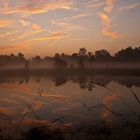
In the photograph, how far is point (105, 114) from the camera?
14961mm

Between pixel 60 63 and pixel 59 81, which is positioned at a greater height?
pixel 60 63

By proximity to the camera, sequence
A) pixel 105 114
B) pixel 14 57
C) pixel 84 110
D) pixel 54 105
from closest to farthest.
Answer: pixel 105 114
pixel 84 110
pixel 54 105
pixel 14 57

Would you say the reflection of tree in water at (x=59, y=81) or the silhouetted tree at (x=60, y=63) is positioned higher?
the silhouetted tree at (x=60, y=63)

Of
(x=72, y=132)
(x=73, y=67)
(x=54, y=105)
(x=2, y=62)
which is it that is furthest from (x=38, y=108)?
(x=2, y=62)

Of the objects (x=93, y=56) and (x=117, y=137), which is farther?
(x=93, y=56)

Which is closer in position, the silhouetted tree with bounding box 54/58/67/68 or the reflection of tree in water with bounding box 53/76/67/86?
the reflection of tree in water with bounding box 53/76/67/86

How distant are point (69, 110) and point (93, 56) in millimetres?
133513

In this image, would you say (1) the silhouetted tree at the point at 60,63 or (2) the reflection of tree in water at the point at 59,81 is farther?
(1) the silhouetted tree at the point at 60,63

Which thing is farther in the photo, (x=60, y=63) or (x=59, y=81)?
(x=60, y=63)

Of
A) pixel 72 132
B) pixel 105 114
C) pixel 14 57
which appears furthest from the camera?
pixel 14 57

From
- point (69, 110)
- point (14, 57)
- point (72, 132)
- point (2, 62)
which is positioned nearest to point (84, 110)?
point (69, 110)

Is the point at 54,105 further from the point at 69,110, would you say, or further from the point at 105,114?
the point at 105,114

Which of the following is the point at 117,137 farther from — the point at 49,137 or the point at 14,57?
the point at 14,57

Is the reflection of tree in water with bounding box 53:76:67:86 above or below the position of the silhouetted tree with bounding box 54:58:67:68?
below
